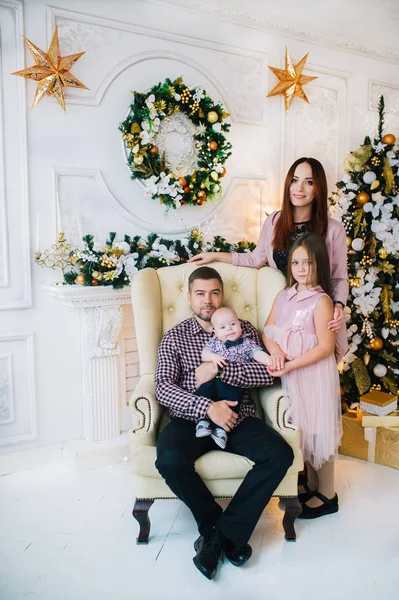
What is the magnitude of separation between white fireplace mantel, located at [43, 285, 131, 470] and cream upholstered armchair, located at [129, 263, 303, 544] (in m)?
0.35

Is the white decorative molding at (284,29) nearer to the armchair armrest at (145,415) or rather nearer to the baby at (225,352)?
the baby at (225,352)

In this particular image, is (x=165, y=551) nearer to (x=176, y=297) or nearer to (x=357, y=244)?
(x=176, y=297)

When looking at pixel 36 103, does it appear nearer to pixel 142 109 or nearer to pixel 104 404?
pixel 142 109

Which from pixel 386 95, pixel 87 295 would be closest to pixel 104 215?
pixel 87 295

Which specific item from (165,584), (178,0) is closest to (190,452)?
(165,584)

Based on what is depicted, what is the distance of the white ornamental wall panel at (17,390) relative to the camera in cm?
289

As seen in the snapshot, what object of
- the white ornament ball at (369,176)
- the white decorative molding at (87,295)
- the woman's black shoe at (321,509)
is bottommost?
the woman's black shoe at (321,509)

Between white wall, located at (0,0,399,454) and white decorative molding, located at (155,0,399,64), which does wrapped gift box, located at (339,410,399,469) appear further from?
white decorative molding, located at (155,0,399,64)

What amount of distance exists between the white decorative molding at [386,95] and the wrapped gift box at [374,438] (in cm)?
252

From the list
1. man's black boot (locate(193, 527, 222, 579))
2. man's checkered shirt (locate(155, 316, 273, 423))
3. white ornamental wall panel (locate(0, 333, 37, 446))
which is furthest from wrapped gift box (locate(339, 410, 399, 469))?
white ornamental wall panel (locate(0, 333, 37, 446))

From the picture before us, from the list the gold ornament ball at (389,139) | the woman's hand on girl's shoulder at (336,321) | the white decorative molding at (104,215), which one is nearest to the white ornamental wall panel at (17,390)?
the white decorative molding at (104,215)

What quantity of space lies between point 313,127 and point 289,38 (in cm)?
65

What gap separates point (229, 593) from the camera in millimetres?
1909

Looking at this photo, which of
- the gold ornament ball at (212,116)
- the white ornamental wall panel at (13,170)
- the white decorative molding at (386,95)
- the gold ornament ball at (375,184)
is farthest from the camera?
the white decorative molding at (386,95)
